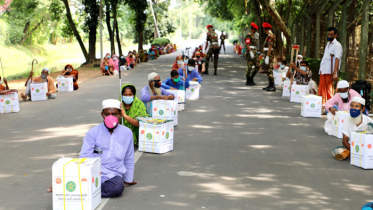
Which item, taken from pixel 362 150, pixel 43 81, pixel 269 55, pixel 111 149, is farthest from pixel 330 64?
pixel 43 81

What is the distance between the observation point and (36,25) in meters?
52.9

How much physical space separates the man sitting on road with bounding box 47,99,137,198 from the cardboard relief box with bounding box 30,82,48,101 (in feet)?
35.3

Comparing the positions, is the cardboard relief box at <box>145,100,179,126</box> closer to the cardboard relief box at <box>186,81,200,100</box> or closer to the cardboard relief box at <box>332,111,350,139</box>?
the cardboard relief box at <box>332,111,350,139</box>

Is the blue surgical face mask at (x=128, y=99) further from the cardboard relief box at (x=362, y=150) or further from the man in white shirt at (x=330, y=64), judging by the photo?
the man in white shirt at (x=330, y=64)

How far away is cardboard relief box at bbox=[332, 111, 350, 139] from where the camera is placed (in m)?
9.89

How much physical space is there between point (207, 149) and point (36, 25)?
47.6m

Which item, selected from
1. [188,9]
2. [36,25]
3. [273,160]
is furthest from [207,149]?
[188,9]

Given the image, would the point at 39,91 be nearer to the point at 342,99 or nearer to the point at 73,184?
the point at 342,99

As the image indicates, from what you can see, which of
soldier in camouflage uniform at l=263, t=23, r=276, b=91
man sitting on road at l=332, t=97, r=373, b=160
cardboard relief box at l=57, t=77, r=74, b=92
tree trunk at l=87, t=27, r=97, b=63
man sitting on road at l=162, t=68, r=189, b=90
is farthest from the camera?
tree trunk at l=87, t=27, r=97, b=63

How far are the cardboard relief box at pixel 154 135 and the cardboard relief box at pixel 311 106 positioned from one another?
498 centimetres

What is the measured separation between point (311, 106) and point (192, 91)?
451cm

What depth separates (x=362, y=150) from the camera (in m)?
7.83

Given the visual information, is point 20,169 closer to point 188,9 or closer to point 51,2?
point 51,2

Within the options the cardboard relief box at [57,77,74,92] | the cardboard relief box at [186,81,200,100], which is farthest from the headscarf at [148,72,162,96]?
the cardboard relief box at [57,77,74,92]
